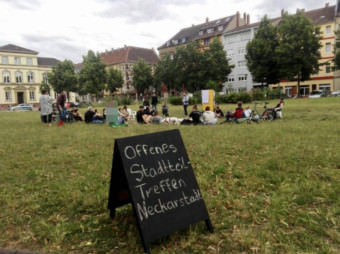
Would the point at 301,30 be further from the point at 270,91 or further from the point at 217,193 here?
the point at 217,193

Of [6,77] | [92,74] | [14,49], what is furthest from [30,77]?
[92,74]

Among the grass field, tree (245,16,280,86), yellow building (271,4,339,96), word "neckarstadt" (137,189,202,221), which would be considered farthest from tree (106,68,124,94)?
word "neckarstadt" (137,189,202,221)

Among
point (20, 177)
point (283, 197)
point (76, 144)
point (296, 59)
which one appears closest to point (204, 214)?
point (283, 197)

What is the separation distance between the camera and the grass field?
2838 millimetres

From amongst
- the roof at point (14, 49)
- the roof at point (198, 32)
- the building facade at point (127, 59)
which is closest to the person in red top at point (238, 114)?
the roof at point (198, 32)

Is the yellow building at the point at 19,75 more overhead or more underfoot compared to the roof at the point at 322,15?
more underfoot

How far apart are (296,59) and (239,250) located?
38.1 metres

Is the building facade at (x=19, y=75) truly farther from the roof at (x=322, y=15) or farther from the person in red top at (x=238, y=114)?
the person in red top at (x=238, y=114)

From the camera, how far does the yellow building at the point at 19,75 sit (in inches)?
2559

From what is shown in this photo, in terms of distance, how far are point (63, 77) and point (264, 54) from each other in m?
39.7

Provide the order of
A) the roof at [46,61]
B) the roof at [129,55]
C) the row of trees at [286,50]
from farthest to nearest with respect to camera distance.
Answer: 1. the roof at [129,55]
2. the roof at [46,61]
3. the row of trees at [286,50]

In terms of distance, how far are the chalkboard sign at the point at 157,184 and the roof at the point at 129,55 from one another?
77014mm

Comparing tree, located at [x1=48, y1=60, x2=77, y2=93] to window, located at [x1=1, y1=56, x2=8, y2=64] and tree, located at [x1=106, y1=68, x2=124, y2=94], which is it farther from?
window, located at [x1=1, y1=56, x2=8, y2=64]

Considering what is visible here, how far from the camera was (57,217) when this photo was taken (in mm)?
3533
